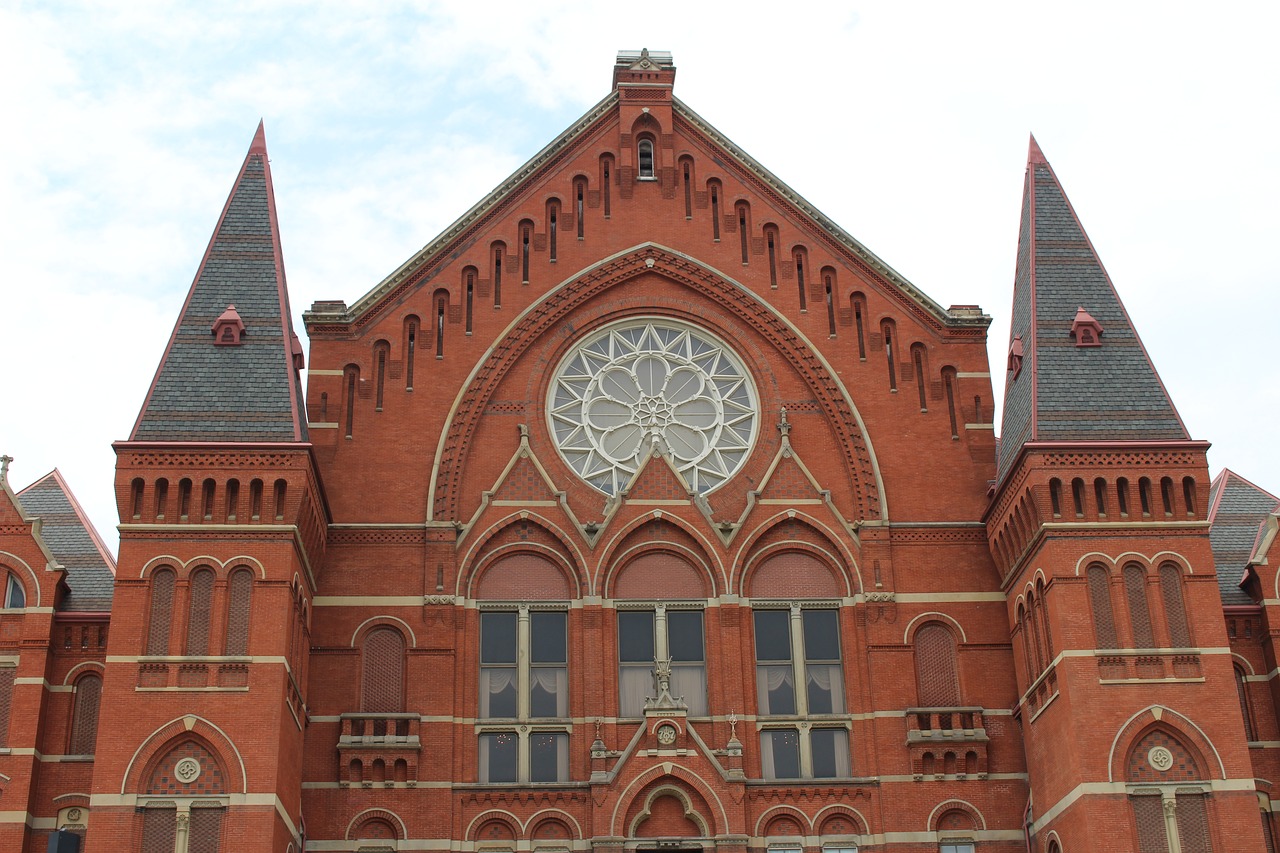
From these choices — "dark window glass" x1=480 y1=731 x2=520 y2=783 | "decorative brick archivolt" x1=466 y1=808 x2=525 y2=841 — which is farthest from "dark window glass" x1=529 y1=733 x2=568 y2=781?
"decorative brick archivolt" x1=466 y1=808 x2=525 y2=841

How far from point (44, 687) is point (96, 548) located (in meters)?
4.45

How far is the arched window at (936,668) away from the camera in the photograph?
3962cm

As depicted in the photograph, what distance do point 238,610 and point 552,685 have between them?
301 inches

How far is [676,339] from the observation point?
4359 centimetres

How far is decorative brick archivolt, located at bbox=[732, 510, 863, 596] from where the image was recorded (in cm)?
4066

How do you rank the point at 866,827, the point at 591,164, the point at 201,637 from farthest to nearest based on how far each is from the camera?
the point at 591,164 → the point at 866,827 → the point at 201,637

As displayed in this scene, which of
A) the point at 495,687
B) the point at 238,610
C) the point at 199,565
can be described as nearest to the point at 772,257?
the point at 495,687

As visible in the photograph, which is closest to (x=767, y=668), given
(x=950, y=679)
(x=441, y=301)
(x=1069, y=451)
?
(x=950, y=679)

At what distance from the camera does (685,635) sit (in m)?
40.2

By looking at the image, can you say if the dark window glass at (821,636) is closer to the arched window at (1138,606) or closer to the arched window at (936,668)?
the arched window at (936,668)

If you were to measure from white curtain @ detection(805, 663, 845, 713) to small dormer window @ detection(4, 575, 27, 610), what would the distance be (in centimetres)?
1793

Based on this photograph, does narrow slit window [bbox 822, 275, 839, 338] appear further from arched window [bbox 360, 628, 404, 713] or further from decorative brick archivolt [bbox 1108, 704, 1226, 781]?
arched window [bbox 360, 628, 404, 713]

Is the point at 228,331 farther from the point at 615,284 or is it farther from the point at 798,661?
the point at 798,661

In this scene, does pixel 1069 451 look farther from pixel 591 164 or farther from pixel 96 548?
pixel 96 548
